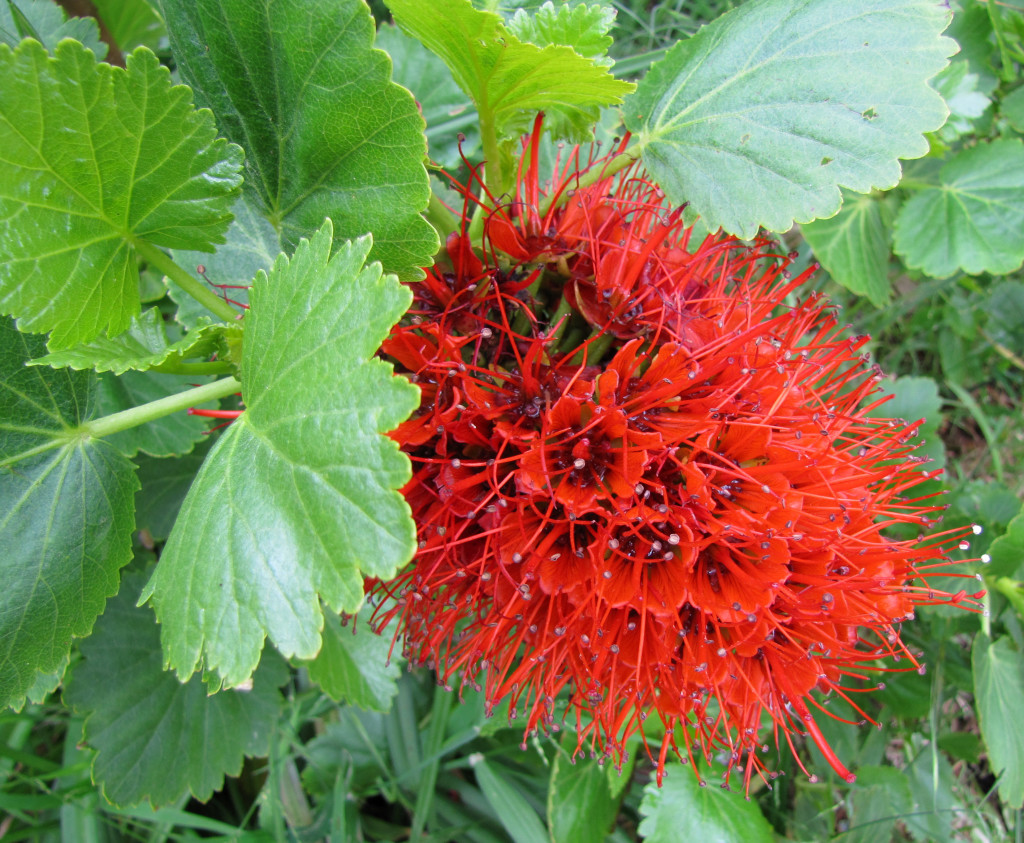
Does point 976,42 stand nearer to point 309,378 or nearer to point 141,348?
point 309,378

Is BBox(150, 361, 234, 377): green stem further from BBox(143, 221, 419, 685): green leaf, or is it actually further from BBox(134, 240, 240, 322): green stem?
BBox(143, 221, 419, 685): green leaf

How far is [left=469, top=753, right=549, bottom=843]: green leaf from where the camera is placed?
1.53 metres

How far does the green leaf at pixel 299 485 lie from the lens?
0.69 meters

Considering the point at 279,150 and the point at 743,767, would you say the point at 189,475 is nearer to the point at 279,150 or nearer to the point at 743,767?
the point at 279,150

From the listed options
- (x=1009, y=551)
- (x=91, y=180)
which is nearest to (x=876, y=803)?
(x=1009, y=551)

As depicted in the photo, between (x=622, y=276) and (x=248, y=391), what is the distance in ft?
1.75

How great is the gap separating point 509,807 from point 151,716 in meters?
0.81

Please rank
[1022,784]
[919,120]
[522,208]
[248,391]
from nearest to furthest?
[248,391], [919,120], [522,208], [1022,784]

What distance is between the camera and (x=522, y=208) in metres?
A: 1.08

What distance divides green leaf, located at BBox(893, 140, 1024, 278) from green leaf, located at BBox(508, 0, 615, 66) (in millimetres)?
1229

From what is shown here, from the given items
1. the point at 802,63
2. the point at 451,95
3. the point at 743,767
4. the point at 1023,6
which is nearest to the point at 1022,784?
the point at 743,767

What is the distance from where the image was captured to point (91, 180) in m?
0.82

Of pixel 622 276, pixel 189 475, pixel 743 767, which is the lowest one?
pixel 743 767

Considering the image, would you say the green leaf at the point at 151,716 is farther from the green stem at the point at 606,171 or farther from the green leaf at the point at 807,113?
the green leaf at the point at 807,113
